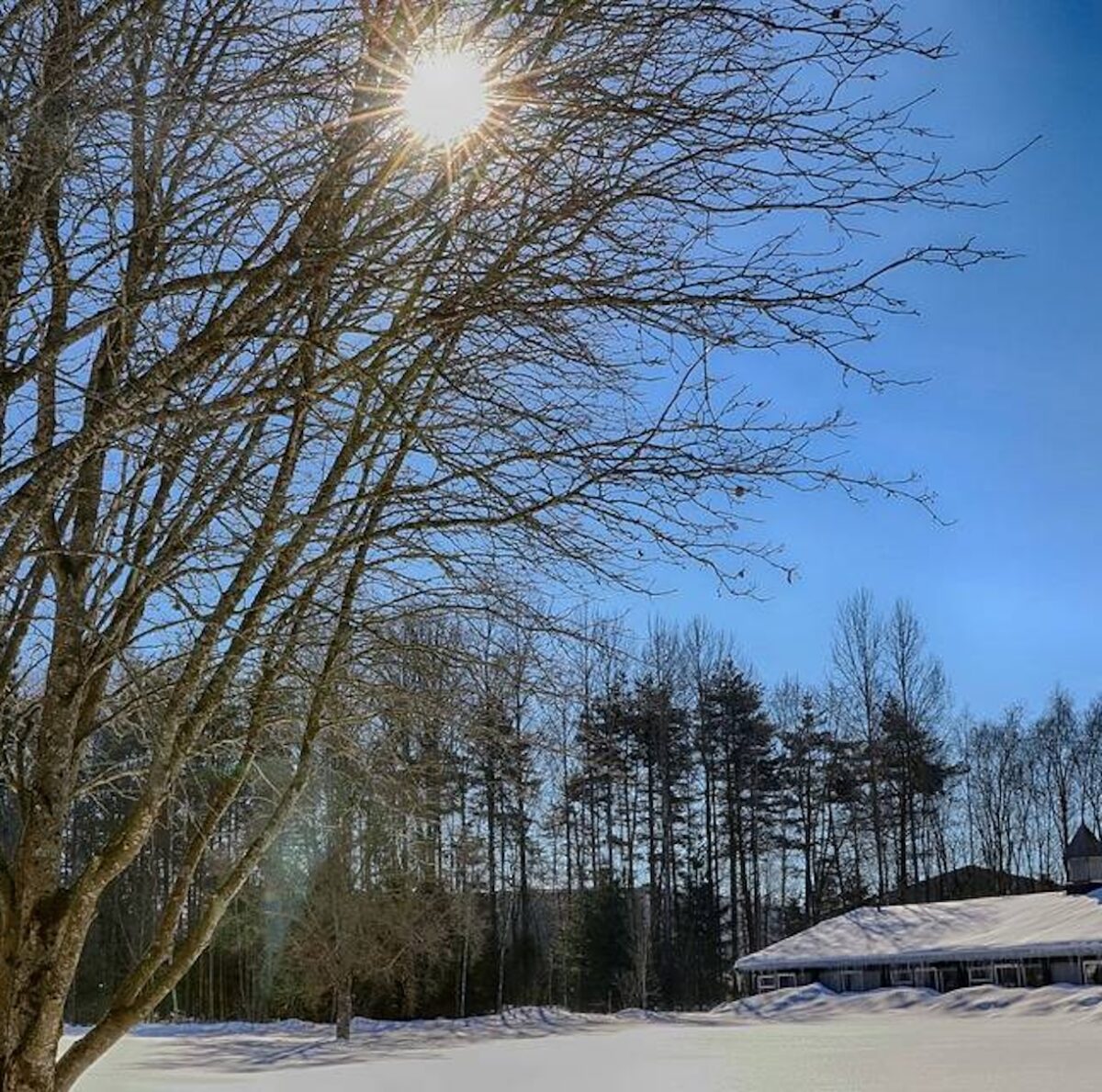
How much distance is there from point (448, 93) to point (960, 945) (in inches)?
1127

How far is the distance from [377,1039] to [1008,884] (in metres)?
24.1

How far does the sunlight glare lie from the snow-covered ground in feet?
42.3

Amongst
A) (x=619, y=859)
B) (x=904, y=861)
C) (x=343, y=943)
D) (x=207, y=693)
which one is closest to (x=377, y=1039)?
(x=343, y=943)

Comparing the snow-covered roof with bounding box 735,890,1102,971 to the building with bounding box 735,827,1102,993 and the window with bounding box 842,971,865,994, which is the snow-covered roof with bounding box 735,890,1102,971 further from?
the window with bounding box 842,971,865,994

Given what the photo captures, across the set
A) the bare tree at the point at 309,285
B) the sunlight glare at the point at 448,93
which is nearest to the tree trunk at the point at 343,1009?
the bare tree at the point at 309,285

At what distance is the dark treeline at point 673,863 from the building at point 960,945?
Result: 174 inches

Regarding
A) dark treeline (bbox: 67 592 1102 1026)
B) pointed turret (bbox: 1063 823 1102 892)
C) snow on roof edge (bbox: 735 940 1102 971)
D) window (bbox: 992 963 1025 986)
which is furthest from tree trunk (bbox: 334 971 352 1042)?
pointed turret (bbox: 1063 823 1102 892)

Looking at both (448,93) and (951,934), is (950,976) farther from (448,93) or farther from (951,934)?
(448,93)

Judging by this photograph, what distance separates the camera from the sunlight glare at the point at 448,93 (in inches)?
Answer: 99.2

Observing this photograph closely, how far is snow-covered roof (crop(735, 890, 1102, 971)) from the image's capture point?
26.5 meters

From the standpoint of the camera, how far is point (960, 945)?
27.8 metres

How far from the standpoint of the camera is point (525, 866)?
34.1 meters

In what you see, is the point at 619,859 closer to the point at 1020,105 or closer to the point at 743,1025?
the point at 743,1025

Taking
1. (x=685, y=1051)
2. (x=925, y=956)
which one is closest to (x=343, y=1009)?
(x=685, y=1051)
